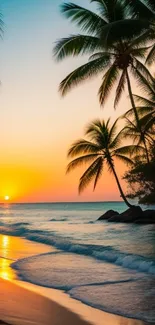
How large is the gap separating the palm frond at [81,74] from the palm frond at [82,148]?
12.8 metres

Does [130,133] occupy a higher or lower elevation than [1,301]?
higher

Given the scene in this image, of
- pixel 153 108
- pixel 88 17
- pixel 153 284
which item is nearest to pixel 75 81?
pixel 88 17

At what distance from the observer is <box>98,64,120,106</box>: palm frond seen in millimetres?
20677

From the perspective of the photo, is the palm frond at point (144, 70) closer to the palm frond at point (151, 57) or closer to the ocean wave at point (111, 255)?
the palm frond at point (151, 57)

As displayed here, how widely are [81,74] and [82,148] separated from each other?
1395 centimetres

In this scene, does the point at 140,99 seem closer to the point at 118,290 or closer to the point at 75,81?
the point at 75,81

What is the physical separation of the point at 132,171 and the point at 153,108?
509 cm

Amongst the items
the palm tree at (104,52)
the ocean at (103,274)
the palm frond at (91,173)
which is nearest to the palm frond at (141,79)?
the palm tree at (104,52)

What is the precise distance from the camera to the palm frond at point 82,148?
109 feet

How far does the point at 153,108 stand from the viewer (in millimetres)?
26328

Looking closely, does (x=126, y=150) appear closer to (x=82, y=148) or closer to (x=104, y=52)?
(x=82, y=148)

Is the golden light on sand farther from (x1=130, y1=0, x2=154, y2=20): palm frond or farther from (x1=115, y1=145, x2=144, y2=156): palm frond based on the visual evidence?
(x1=115, y1=145, x2=144, y2=156): palm frond

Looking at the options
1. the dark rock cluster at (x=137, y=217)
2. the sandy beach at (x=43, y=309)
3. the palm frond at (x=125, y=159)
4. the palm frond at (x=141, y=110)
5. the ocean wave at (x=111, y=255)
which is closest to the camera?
the sandy beach at (x=43, y=309)

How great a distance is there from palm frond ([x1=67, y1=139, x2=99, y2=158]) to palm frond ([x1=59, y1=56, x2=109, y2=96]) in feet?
41.9
